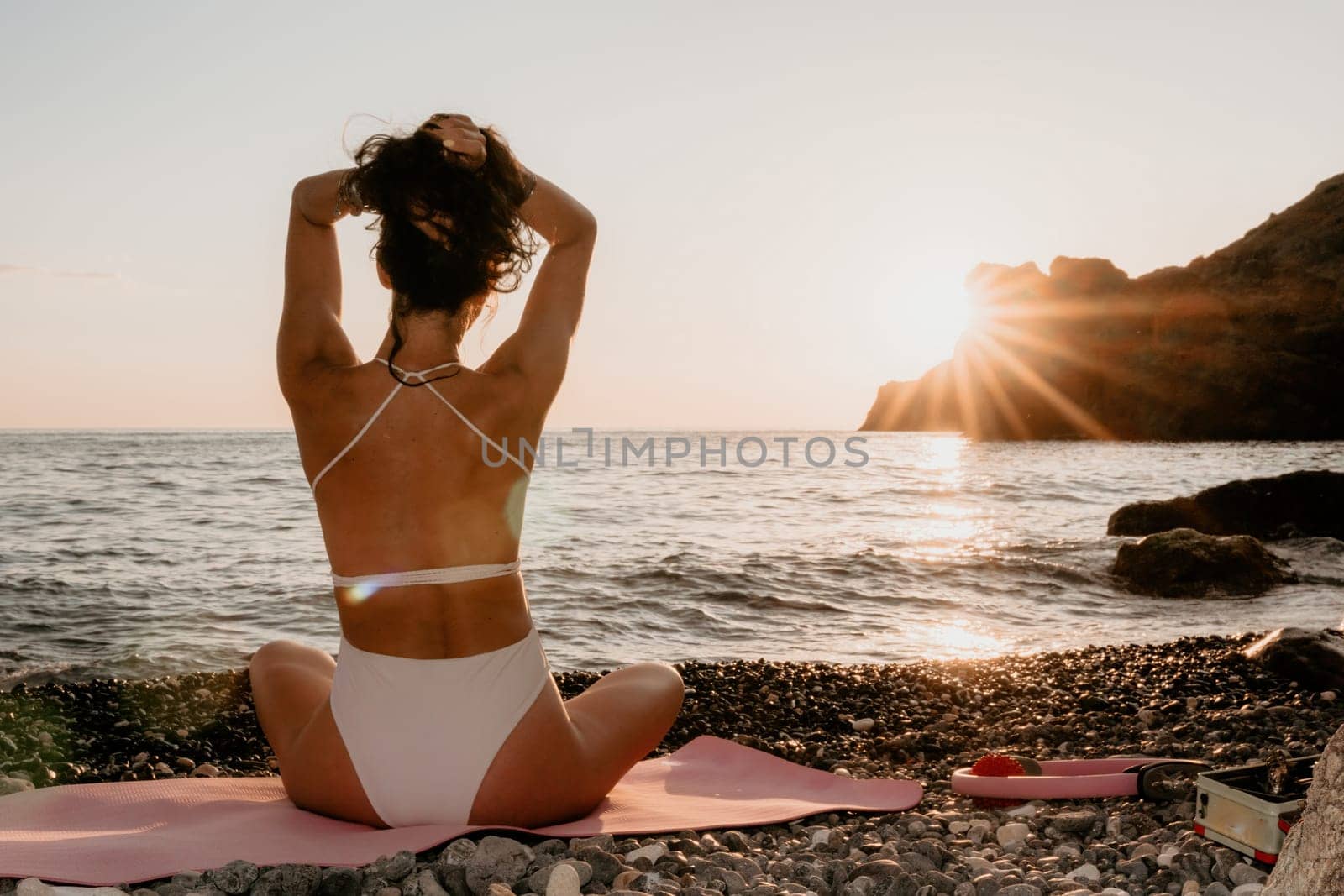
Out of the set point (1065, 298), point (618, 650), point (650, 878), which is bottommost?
point (618, 650)

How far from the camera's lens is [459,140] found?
2.71m

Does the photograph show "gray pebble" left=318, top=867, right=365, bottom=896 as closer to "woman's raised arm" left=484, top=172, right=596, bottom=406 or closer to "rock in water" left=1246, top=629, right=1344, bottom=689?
"woman's raised arm" left=484, top=172, right=596, bottom=406

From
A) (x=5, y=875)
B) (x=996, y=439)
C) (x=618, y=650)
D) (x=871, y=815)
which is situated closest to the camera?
(x=5, y=875)

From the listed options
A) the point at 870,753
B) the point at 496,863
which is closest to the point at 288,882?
the point at 496,863

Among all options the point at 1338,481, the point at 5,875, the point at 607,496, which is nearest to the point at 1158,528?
the point at 1338,481

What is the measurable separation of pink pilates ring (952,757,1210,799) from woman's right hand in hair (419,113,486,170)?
10.0ft

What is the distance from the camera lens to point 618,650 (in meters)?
8.19

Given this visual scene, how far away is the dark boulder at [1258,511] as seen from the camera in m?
17.3

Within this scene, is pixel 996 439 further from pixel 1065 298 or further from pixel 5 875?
pixel 5 875

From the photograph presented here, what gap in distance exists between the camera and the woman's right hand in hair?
2709 mm

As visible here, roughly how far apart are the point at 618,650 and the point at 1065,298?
88.5 meters

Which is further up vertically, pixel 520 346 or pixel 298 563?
pixel 520 346

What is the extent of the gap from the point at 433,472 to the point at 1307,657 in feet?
21.3

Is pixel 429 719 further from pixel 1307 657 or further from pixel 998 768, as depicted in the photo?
pixel 1307 657
